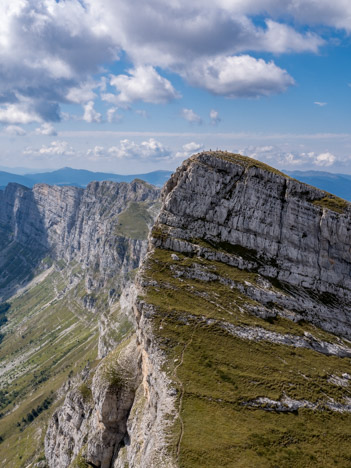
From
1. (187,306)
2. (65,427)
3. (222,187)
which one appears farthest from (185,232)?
(65,427)

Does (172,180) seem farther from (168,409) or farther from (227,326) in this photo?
(168,409)

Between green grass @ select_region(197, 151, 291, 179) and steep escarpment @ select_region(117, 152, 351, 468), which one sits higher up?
green grass @ select_region(197, 151, 291, 179)

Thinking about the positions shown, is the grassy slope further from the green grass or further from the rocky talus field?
the green grass

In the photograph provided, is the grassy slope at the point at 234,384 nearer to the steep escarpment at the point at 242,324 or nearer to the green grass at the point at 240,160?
the steep escarpment at the point at 242,324

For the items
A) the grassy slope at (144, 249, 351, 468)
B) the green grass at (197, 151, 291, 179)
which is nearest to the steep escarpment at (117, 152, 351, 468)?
the grassy slope at (144, 249, 351, 468)

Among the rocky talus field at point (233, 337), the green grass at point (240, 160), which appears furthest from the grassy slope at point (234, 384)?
the green grass at point (240, 160)

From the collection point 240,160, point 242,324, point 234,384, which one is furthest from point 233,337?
point 240,160
